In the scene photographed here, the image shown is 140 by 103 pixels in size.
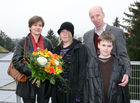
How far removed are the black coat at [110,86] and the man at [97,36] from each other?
0.09 metres

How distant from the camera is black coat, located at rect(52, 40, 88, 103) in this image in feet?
8.93

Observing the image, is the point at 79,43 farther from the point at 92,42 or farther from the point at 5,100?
the point at 5,100

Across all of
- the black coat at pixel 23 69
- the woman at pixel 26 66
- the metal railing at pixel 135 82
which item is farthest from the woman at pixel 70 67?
the metal railing at pixel 135 82

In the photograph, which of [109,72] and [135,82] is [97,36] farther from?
[135,82]

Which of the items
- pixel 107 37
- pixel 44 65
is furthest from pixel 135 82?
pixel 44 65

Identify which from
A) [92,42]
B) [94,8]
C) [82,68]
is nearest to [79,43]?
[92,42]

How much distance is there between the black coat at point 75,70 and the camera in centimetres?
272

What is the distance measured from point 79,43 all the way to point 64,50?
290 millimetres

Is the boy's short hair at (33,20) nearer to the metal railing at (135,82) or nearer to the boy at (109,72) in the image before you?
the boy at (109,72)

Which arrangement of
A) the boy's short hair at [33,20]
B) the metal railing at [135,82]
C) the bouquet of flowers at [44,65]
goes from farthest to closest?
1. the metal railing at [135,82]
2. the boy's short hair at [33,20]
3. the bouquet of flowers at [44,65]

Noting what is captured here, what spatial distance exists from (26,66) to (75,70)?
817 millimetres

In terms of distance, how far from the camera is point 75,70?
2752mm

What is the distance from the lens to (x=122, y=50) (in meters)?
2.77

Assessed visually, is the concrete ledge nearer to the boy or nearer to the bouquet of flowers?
the bouquet of flowers
